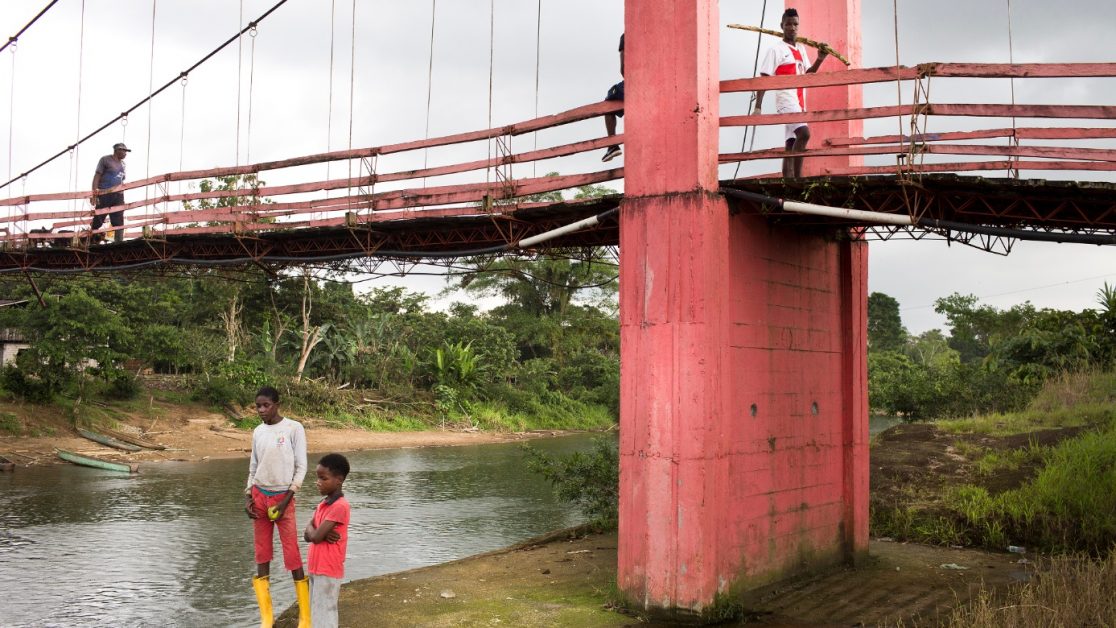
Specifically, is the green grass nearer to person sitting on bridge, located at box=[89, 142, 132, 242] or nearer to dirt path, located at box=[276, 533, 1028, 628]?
person sitting on bridge, located at box=[89, 142, 132, 242]

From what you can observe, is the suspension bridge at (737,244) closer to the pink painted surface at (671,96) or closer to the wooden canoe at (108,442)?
the pink painted surface at (671,96)

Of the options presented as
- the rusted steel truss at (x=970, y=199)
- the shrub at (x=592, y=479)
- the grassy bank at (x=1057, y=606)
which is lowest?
the grassy bank at (x=1057, y=606)

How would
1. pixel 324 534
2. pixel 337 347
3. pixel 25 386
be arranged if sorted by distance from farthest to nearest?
pixel 337 347, pixel 25 386, pixel 324 534

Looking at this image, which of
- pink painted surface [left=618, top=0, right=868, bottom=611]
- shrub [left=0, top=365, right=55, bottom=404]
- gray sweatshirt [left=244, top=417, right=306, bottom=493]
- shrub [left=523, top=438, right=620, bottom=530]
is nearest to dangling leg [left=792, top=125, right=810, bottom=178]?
pink painted surface [left=618, top=0, right=868, bottom=611]

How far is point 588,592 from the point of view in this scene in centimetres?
802

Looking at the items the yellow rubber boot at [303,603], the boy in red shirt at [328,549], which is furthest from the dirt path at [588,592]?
the boy in red shirt at [328,549]

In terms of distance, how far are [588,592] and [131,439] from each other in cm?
1697

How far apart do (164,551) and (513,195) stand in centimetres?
572

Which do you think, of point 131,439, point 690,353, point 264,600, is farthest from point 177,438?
point 690,353

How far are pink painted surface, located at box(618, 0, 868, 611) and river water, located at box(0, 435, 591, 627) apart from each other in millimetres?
3329

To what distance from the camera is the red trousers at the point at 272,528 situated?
6820mm

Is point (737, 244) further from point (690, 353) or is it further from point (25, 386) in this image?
point (25, 386)

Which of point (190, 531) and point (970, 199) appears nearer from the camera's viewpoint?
point (970, 199)

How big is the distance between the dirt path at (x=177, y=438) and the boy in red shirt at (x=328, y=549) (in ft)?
52.5
